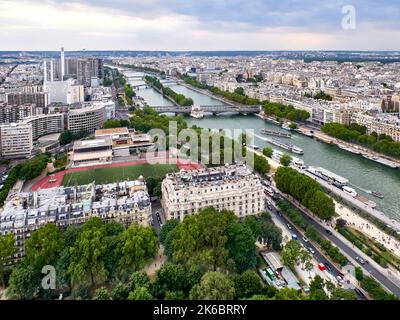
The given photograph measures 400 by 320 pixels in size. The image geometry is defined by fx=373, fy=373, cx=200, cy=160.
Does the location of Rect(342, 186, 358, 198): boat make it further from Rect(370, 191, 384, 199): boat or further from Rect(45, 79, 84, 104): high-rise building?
Rect(45, 79, 84, 104): high-rise building

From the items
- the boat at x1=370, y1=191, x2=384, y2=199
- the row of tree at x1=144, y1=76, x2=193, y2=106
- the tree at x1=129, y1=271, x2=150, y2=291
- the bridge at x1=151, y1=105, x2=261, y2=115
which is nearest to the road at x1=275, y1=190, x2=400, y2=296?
the boat at x1=370, y1=191, x2=384, y2=199

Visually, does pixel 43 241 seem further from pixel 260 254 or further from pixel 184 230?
pixel 260 254

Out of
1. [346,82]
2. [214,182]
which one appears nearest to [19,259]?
[214,182]

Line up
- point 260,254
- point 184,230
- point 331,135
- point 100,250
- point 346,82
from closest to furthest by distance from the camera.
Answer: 1. point 100,250
2. point 184,230
3. point 260,254
4. point 331,135
5. point 346,82

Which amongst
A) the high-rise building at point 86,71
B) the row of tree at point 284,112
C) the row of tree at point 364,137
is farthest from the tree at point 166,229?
the high-rise building at point 86,71

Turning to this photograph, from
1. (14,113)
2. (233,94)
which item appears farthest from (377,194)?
(233,94)

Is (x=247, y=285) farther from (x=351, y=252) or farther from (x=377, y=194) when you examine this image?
(x=377, y=194)

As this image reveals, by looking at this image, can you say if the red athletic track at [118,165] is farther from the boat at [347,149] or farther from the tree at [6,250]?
the boat at [347,149]

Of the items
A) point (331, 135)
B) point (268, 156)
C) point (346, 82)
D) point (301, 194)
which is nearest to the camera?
point (301, 194)
